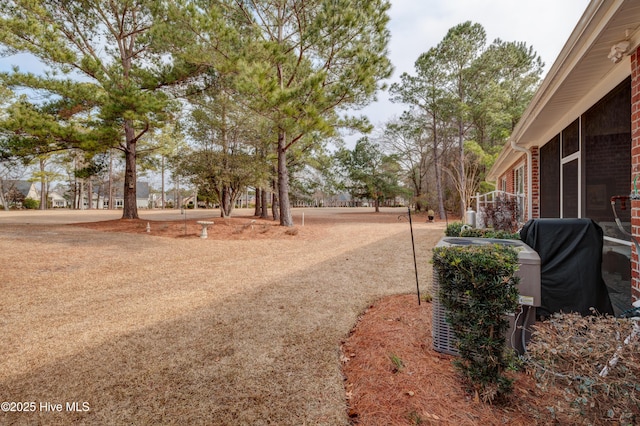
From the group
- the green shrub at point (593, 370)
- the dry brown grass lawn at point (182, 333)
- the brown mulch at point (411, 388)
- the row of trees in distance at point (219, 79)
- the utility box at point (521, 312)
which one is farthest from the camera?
the row of trees in distance at point (219, 79)

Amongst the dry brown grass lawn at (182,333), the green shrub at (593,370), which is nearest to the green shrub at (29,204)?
the dry brown grass lawn at (182,333)

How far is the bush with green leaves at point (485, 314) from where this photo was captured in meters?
1.69

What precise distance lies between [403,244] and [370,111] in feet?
22.8

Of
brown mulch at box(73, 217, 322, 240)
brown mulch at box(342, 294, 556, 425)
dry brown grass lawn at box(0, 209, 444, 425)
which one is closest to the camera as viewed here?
brown mulch at box(342, 294, 556, 425)

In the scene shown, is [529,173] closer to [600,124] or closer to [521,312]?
[600,124]

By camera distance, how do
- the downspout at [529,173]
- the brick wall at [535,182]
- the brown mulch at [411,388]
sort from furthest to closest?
the downspout at [529,173]
the brick wall at [535,182]
the brown mulch at [411,388]

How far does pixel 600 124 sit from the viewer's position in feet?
11.1

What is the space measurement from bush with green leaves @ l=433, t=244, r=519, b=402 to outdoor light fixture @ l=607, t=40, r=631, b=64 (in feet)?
6.87

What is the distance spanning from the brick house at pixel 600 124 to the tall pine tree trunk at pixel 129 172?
13.9m

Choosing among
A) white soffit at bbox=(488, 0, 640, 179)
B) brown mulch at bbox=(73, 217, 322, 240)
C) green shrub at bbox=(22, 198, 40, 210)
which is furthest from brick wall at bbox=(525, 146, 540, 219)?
green shrub at bbox=(22, 198, 40, 210)

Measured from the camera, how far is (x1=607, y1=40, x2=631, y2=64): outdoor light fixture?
2351 millimetres

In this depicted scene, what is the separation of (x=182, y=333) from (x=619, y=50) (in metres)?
4.56

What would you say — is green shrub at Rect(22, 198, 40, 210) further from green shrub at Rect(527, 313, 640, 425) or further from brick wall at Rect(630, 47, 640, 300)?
brick wall at Rect(630, 47, 640, 300)

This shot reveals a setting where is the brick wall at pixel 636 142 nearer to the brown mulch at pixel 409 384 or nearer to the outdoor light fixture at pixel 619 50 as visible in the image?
the outdoor light fixture at pixel 619 50
